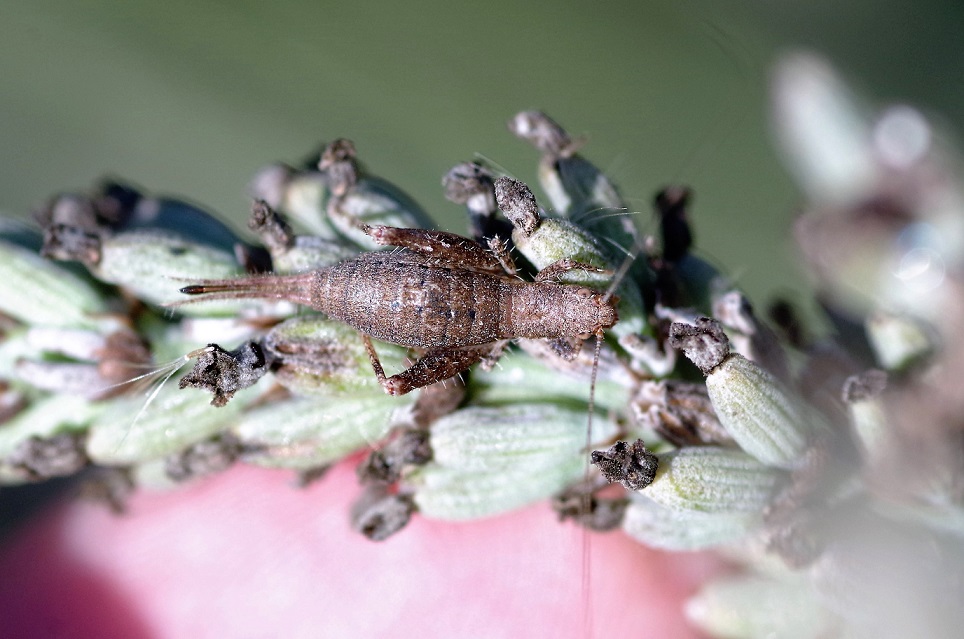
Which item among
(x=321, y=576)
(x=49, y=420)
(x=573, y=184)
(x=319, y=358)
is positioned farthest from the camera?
(x=321, y=576)

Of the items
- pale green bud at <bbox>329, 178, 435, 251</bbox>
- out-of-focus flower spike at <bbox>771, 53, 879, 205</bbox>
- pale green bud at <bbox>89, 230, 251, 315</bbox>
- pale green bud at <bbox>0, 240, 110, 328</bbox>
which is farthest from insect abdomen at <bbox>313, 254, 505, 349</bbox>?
out-of-focus flower spike at <bbox>771, 53, 879, 205</bbox>

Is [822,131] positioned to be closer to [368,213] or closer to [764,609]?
[764,609]

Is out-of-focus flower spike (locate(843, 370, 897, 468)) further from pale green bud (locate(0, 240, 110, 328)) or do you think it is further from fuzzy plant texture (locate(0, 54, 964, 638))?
pale green bud (locate(0, 240, 110, 328))

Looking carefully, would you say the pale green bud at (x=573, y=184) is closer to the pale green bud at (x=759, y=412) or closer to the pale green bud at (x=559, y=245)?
the pale green bud at (x=559, y=245)

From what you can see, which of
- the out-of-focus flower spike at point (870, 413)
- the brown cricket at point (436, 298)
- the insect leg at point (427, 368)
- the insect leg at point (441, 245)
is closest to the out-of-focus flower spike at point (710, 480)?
the out-of-focus flower spike at point (870, 413)

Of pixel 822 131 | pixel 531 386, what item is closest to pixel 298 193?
pixel 531 386

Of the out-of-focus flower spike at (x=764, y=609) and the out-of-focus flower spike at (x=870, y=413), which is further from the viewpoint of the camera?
the out-of-focus flower spike at (x=764, y=609)

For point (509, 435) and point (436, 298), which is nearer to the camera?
point (509, 435)
